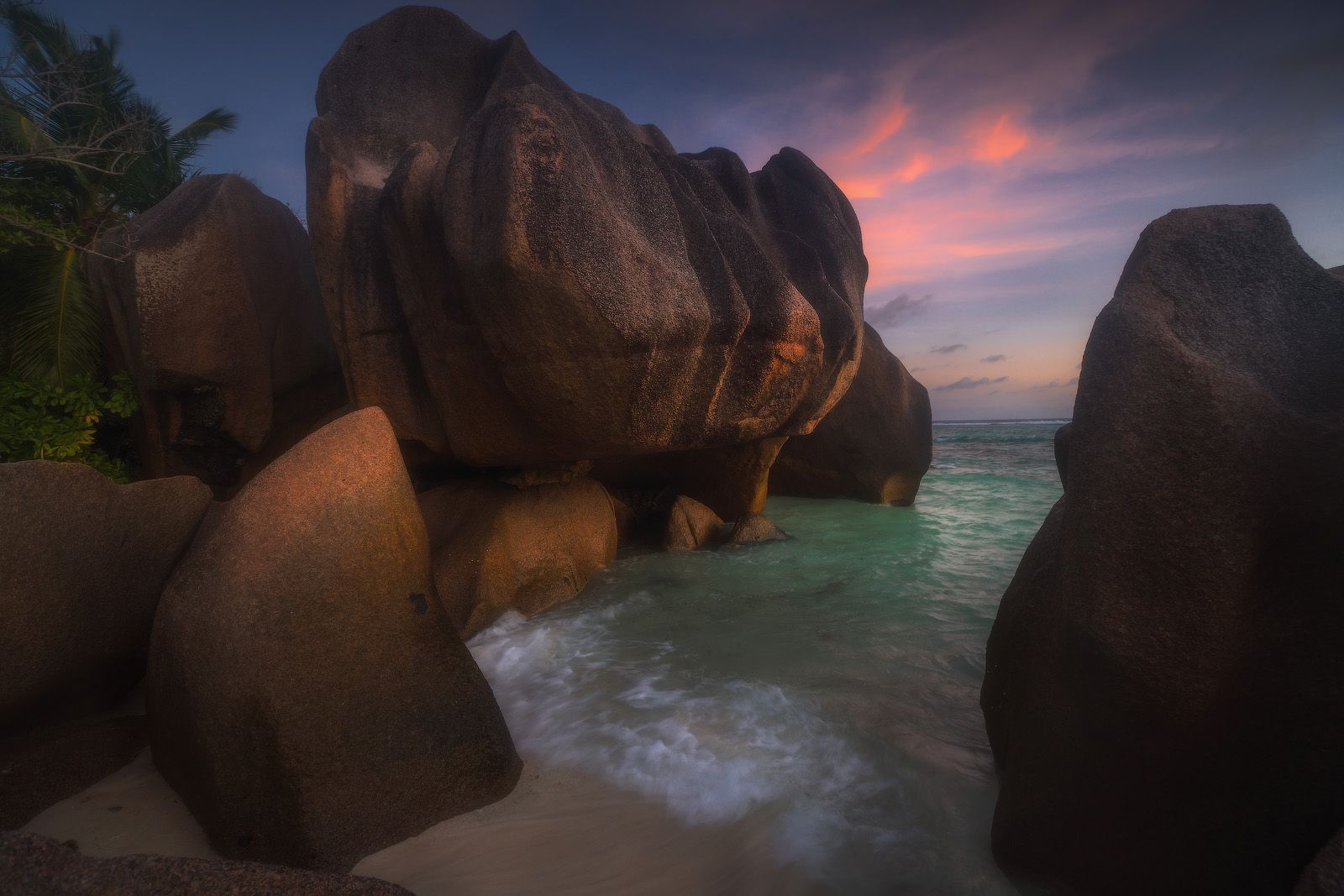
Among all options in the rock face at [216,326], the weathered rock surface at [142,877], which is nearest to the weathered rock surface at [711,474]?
the rock face at [216,326]

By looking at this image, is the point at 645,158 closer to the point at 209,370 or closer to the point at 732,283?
the point at 732,283

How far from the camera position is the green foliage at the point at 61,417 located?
16.6 ft

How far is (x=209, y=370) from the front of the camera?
551 cm

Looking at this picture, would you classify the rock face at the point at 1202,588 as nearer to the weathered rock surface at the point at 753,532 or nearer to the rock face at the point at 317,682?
the rock face at the point at 317,682

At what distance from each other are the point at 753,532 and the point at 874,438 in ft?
12.9

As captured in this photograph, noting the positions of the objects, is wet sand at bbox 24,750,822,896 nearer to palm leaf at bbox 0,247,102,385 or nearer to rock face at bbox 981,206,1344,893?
rock face at bbox 981,206,1344,893

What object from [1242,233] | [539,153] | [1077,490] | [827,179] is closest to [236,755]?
[1077,490]

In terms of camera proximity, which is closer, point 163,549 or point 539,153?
point 163,549

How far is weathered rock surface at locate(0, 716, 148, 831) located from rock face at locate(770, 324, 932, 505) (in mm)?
8981

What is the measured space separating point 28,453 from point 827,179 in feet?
26.6

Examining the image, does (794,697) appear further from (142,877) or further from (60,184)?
(60,184)

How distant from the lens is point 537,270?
3879 millimetres

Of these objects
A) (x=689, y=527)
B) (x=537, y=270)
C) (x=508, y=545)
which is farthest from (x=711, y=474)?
(x=537, y=270)

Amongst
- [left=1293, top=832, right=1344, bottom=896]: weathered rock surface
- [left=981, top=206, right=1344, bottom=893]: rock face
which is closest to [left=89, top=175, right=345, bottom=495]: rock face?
[left=981, top=206, right=1344, bottom=893]: rock face
